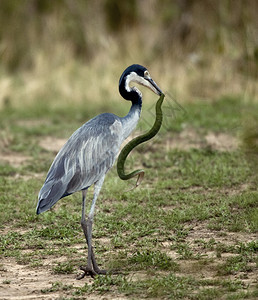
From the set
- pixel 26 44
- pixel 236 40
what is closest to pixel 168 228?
pixel 236 40

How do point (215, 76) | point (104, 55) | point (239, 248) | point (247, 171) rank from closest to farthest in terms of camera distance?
point (239, 248) < point (247, 171) < point (215, 76) < point (104, 55)

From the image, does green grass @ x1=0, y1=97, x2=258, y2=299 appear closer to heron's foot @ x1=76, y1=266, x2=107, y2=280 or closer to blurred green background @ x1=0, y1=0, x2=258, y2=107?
heron's foot @ x1=76, y1=266, x2=107, y2=280

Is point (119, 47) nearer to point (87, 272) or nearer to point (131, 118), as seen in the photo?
point (131, 118)

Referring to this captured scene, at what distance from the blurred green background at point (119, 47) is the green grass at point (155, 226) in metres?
3.08

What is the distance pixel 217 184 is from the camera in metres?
→ 6.90

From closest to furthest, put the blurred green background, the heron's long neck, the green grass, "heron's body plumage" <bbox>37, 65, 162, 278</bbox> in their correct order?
the green grass < "heron's body plumage" <bbox>37, 65, 162, 278</bbox> < the heron's long neck < the blurred green background

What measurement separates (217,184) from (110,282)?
2.85 m

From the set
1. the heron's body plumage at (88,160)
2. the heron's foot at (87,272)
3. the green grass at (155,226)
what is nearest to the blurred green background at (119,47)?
the green grass at (155,226)

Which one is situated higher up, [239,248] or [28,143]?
[28,143]

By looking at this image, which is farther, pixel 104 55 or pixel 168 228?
pixel 104 55

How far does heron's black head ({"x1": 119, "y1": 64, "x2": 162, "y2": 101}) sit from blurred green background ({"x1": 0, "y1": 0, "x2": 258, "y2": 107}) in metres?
6.24

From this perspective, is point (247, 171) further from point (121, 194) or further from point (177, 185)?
point (121, 194)

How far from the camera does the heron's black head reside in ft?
17.0


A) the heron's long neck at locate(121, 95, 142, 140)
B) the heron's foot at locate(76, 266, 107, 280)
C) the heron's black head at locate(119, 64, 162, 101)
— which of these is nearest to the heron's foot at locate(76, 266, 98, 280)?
the heron's foot at locate(76, 266, 107, 280)
